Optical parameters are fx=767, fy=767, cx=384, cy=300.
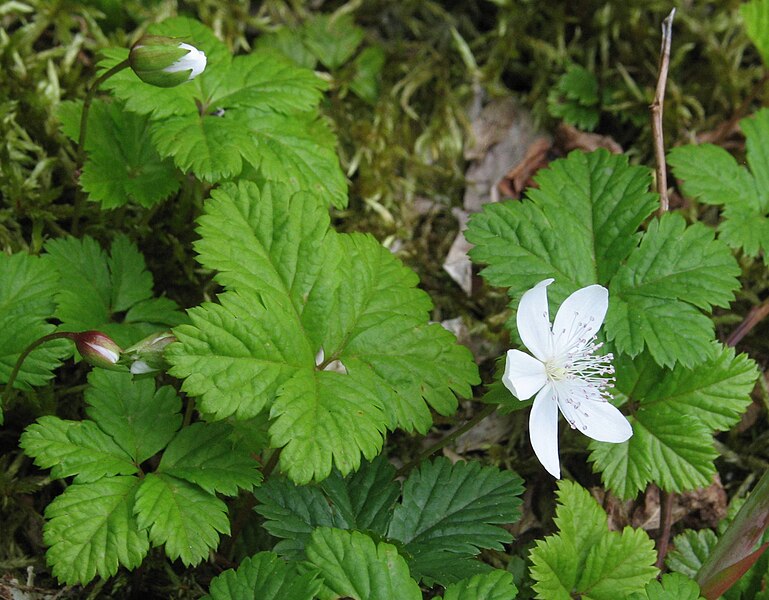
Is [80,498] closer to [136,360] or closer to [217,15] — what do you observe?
[136,360]

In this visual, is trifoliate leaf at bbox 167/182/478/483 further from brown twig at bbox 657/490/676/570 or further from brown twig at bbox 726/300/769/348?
brown twig at bbox 726/300/769/348

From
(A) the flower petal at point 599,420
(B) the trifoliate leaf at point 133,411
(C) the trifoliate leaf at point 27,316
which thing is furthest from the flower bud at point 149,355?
(A) the flower petal at point 599,420

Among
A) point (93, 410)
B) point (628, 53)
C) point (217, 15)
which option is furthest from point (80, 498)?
point (628, 53)

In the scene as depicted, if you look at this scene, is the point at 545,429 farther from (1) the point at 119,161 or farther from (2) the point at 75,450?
(1) the point at 119,161

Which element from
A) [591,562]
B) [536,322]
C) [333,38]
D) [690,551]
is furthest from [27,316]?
[690,551]

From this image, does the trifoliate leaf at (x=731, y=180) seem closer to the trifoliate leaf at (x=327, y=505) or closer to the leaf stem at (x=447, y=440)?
the leaf stem at (x=447, y=440)

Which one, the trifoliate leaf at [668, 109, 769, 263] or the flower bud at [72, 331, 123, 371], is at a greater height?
the trifoliate leaf at [668, 109, 769, 263]

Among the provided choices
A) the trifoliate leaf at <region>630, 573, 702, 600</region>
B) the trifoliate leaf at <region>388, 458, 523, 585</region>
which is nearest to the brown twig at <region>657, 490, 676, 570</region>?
the trifoliate leaf at <region>630, 573, 702, 600</region>
